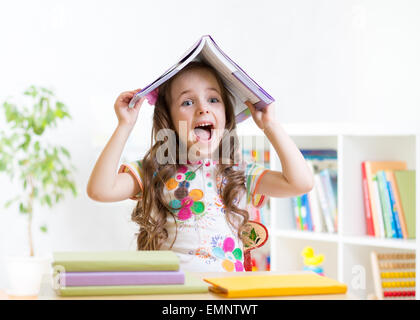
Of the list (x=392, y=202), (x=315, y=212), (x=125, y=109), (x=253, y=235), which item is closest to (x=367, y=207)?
(x=392, y=202)

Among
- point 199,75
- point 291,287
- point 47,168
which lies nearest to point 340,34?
point 47,168

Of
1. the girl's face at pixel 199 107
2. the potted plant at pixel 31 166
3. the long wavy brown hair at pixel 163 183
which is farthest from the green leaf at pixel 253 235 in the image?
the potted plant at pixel 31 166

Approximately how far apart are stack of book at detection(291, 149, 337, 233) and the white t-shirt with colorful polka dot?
3.63ft

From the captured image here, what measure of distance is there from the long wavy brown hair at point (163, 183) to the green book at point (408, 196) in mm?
1086

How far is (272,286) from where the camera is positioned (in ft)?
1.98

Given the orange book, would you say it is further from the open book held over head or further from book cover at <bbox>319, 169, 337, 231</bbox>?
the open book held over head

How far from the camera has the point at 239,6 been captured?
305cm

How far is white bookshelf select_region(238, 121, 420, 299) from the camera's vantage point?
2121mm

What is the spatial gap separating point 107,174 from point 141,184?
0.37 ft

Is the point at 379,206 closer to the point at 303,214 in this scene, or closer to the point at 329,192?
the point at 329,192

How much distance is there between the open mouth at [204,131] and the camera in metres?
1.10

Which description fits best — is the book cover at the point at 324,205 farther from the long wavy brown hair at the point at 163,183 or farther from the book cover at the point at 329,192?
the long wavy brown hair at the point at 163,183

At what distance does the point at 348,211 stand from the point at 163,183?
121 cm
